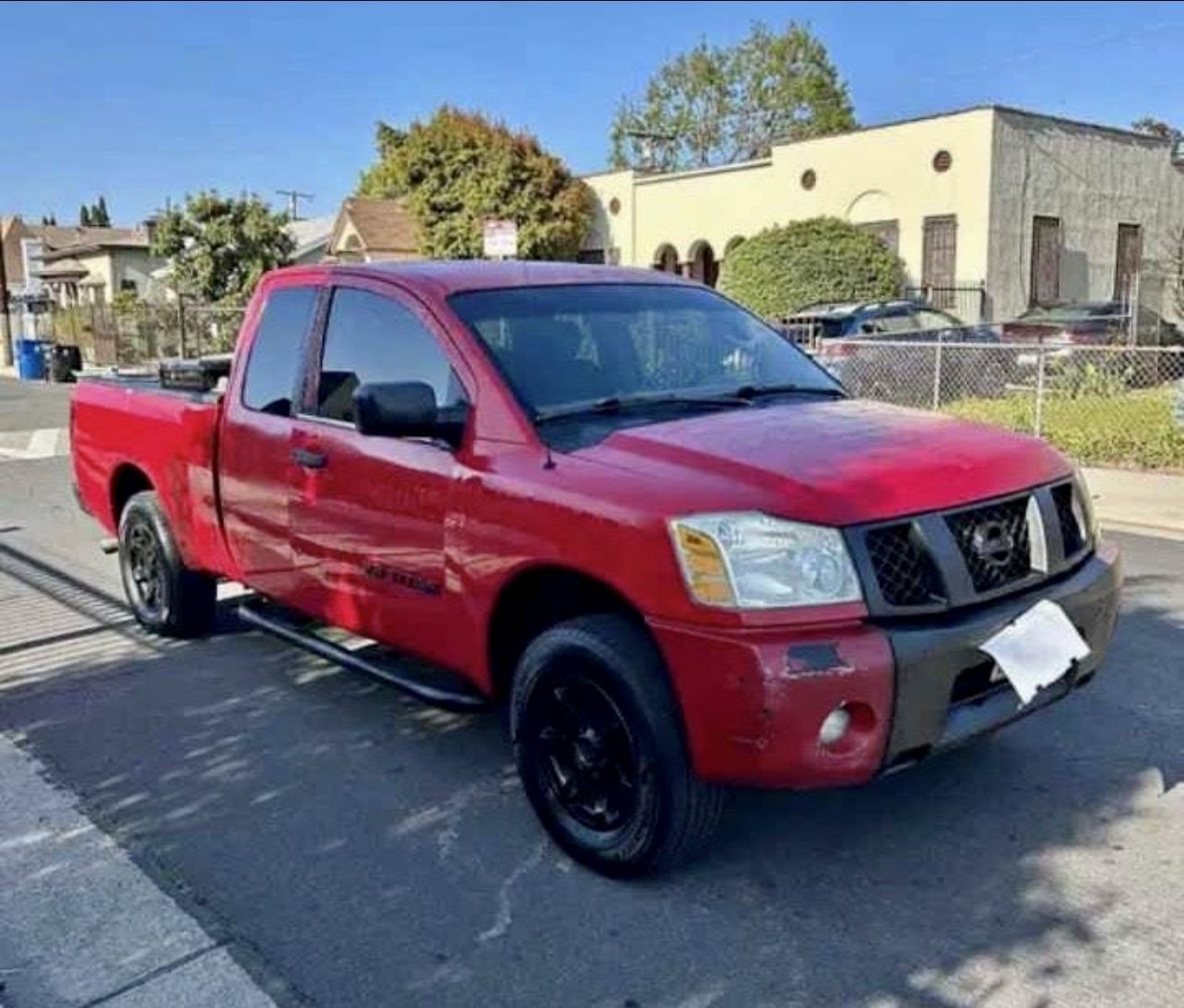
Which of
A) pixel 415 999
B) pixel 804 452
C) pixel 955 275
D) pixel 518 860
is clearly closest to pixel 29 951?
pixel 415 999

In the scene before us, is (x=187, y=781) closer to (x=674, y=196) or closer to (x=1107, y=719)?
(x=1107, y=719)

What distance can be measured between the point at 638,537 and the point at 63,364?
97.5 ft

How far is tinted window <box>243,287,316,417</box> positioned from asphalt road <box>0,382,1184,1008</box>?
1.35m

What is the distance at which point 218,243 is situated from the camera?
112ft

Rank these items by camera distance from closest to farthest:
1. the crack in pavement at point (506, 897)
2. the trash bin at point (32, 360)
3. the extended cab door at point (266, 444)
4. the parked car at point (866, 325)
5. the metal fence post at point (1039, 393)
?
1. the crack in pavement at point (506, 897)
2. the extended cab door at point (266, 444)
3. the metal fence post at point (1039, 393)
4. the parked car at point (866, 325)
5. the trash bin at point (32, 360)

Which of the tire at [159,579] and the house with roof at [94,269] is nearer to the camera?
the tire at [159,579]

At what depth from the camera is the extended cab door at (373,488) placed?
3.99m

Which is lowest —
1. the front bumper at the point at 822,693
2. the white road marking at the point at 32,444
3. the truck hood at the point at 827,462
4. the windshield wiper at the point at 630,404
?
the white road marking at the point at 32,444

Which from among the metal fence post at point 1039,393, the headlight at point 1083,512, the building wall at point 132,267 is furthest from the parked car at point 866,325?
the building wall at point 132,267

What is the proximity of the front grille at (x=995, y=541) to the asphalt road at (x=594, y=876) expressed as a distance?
36.3 inches

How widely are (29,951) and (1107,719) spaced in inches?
158

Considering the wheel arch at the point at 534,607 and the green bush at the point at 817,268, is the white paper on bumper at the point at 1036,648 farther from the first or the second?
the green bush at the point at 817,268

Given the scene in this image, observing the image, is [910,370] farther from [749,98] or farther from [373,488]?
[749,98]

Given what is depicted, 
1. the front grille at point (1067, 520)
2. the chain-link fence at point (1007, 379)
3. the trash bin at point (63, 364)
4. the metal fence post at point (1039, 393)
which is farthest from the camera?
the trash bin at point (63, 364)
